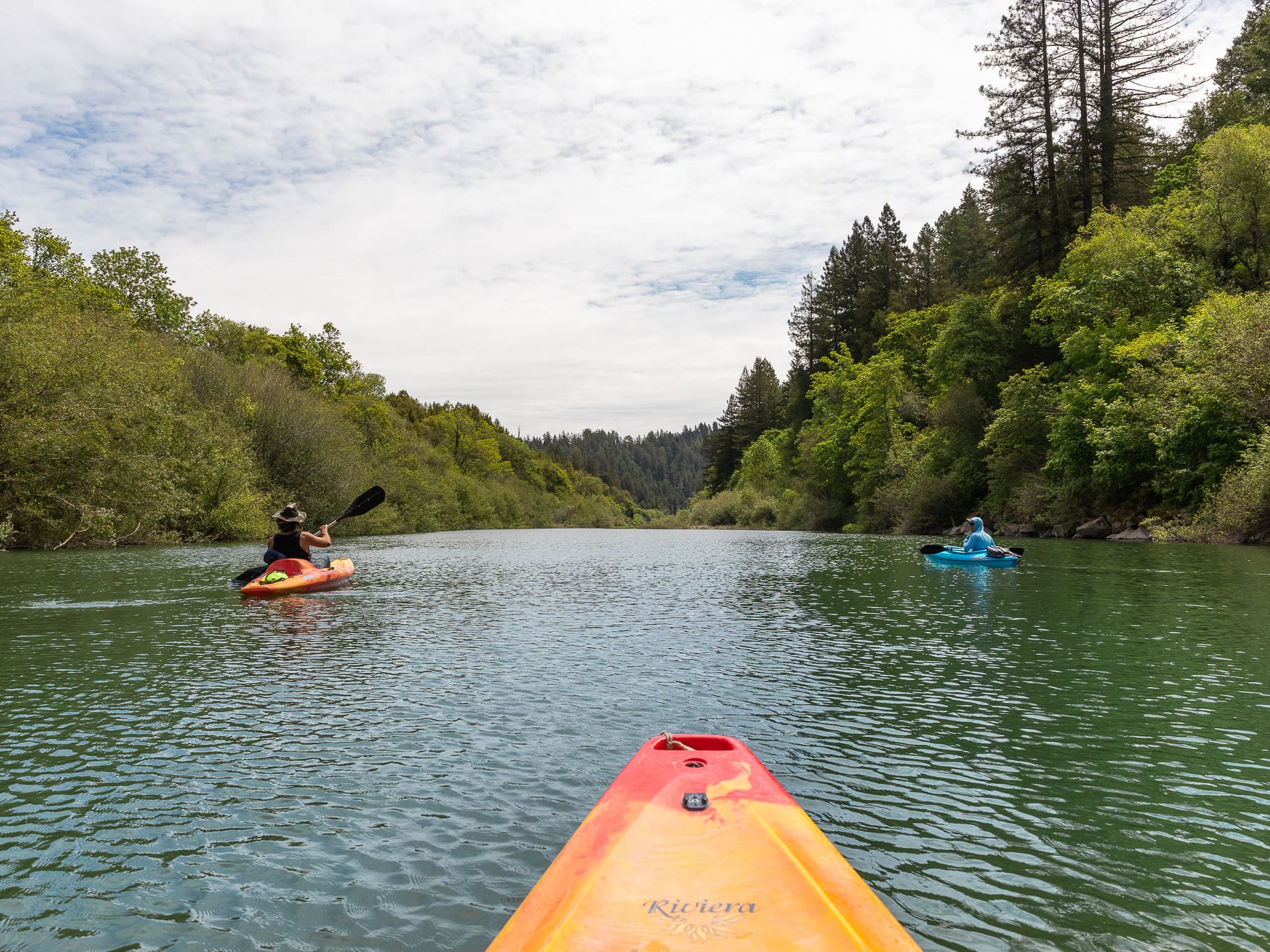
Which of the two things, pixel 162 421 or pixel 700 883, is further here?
pixel 162 421

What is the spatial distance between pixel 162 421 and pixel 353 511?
15.9 meters

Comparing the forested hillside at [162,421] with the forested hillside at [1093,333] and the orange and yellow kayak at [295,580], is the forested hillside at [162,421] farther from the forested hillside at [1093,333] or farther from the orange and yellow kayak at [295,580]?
the forested hillside at [1093,333]

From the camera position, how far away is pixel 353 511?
22.8 metres

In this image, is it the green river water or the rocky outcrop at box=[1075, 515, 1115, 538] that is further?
the rocky outcrop at box=[1075, 515, 1115, 538]

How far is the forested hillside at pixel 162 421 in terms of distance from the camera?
27.9m

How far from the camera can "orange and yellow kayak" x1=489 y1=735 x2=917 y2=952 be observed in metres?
3.50

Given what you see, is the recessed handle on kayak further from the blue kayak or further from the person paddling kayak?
the blue kayak

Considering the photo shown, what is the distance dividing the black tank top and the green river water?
3235 millimetres

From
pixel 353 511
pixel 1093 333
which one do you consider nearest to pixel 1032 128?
pixel 1093 333

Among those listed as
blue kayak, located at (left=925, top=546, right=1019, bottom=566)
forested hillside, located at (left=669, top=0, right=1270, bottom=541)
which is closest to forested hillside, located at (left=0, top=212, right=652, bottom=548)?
blue kayak, located at (left=925, top=546, right=1019, bottom=566)

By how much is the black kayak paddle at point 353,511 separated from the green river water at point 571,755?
9.54ft

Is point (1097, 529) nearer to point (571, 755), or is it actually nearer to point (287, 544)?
point (287, 544)

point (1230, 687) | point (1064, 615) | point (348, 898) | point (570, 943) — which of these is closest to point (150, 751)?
point (348, 898)

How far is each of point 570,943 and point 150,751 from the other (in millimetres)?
6349
